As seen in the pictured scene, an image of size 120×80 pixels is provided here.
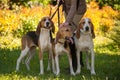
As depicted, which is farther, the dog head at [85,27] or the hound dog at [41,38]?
the hound dog at [41,38]

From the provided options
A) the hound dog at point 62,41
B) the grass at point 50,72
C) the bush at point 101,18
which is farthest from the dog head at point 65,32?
the bush at point 101,18

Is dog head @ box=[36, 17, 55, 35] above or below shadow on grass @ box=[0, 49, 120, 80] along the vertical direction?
above

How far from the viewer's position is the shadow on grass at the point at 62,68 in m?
10.8

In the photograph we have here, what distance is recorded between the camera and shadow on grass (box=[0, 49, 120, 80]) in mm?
10820

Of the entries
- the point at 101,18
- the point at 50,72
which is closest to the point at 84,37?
the point at 50,72

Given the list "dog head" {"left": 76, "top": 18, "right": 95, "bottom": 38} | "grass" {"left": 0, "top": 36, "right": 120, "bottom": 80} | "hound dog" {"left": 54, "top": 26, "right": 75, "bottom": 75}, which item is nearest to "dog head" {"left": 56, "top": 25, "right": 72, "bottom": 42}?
"hound dog" {"left": 54, "top": 26, "right": 75, "bottom": 75}

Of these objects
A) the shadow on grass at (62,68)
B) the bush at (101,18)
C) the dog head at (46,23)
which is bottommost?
the bush at (101,18)

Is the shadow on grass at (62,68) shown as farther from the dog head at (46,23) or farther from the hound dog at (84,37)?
the dog head at (46,23)

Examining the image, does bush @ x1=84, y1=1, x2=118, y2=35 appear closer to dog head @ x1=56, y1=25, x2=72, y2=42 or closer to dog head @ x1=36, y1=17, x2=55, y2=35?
dog head @ x1=36, y1=17, x2=55, y2=35

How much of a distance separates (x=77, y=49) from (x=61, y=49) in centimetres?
49

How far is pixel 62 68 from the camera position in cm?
1256

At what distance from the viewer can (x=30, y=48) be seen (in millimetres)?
12484

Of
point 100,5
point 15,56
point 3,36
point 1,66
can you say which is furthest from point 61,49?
point 100,5

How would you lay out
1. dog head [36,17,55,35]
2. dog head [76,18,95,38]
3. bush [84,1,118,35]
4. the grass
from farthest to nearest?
1. bush [84,1,118,35]
2. dog head [36,17,55,35]
3. dog head [76,18,95,38]
4. the grass
